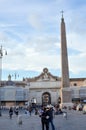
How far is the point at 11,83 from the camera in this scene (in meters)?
115

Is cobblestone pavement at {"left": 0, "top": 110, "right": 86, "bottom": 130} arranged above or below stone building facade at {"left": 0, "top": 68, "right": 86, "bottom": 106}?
below

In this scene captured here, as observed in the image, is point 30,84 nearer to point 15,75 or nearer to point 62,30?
point 15,75

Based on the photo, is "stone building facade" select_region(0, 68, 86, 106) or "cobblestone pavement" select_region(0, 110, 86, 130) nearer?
"cobblestone pavement" select_region(0, 110, 86, 130)

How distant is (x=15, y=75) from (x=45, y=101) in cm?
1833

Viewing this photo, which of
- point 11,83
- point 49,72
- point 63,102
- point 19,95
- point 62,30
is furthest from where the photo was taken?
point 11,83

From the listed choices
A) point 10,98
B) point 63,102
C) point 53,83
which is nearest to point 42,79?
point 53,83

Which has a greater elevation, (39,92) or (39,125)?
(39,92)

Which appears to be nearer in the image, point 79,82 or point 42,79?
point 42,79

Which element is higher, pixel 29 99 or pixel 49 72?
pixel 49 72

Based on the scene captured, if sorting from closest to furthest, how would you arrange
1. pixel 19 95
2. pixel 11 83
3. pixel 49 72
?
pixel 19 95
pixel 49 72
pixel 11 83

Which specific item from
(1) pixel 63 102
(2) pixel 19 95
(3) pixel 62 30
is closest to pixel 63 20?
(3) pixel 62 30

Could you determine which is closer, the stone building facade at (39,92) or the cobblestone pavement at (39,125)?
the cobblestone pavement at (39,125)

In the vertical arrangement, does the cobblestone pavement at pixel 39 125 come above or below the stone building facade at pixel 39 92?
below

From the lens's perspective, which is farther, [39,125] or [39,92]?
[39,92]
